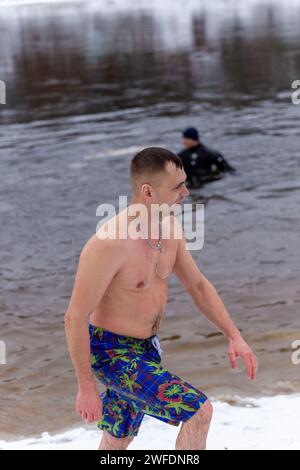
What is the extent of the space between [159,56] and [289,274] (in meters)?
25.4

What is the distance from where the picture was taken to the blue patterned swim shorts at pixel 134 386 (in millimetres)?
4047

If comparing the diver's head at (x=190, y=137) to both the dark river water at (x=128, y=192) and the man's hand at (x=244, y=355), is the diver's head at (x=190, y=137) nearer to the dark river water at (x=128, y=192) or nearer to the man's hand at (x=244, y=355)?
the dark river water at (x=128, y=192)

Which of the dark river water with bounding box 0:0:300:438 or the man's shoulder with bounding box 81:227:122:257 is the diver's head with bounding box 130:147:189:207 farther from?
the dark river water with bounding box 0:0:300:438

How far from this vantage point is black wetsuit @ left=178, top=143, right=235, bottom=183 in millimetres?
14625

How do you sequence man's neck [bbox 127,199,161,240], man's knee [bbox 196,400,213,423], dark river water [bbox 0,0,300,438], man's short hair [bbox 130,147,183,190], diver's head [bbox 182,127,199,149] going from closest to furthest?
man's knee [bbox 196,400,213,423] < man's short hair [bbox 130,147,183,190] < man's neck [bbox 127,199,161,240] < dark river water [bbox 0,0,300,438] < diver's head [bbox 182,127,199,149]

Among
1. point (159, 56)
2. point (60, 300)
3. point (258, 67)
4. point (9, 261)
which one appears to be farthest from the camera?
point (159, 56)

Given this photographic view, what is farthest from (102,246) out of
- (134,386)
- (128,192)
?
(128,192)

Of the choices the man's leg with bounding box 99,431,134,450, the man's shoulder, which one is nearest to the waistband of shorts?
the man's shoulder

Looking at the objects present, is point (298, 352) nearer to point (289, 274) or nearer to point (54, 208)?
point (289, 274)

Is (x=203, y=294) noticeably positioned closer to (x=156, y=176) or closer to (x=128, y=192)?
(x=156, y=176)

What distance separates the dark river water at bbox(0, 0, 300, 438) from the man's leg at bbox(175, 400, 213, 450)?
7.65 ft
